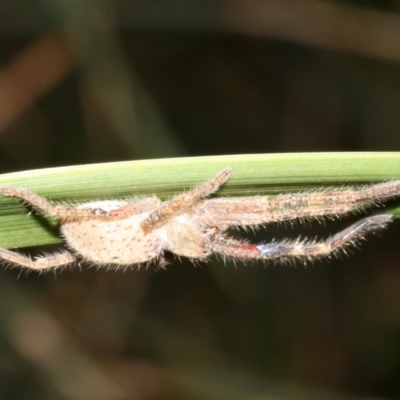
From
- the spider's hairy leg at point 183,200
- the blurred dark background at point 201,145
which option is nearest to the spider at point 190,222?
the spider's hairy leg at point 183,200

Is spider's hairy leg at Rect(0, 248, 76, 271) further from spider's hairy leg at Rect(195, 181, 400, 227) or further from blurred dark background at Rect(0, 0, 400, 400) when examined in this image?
blurred dark background at Rect(0, 0, 400, 400)

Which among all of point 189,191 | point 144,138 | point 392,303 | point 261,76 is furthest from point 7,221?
point 392,303

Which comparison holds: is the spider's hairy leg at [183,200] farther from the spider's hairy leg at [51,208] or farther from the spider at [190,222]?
the spider's hairy leg at [51,208]

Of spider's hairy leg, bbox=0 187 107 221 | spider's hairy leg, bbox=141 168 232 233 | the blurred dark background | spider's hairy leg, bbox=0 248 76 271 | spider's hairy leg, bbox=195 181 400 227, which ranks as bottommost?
spider's hairy leg, bbox=0 248 76 271

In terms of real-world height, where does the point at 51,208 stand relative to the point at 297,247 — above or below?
below

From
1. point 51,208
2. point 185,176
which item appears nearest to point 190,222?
point 185,176

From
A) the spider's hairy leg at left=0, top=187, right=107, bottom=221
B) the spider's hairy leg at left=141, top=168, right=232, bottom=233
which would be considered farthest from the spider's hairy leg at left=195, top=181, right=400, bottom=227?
the spider's hairy leg at left=0, top=187, right=107, bottom=221

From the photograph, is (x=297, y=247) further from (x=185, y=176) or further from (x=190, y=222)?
(x=185, y=176)

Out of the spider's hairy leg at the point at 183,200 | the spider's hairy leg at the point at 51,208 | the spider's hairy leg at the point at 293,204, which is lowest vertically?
the spider's hairy leg at the point at 51,208
